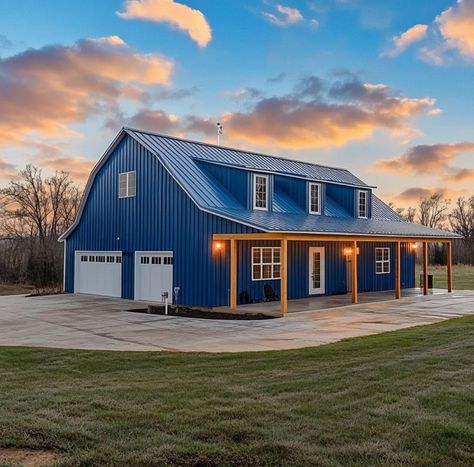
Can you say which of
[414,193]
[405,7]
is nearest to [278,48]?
[405,7]

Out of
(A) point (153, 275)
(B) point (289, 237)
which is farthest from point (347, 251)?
(A) point (153, 275)

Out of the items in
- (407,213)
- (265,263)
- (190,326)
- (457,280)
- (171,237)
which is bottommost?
(190,326)

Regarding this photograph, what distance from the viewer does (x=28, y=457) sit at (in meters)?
4.11

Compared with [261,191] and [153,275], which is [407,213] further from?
[153,275]

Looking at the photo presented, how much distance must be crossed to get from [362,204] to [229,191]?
8.85 metres

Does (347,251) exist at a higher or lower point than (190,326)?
higher

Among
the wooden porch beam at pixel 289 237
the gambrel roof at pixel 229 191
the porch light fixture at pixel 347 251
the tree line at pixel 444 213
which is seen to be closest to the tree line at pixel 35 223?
the gambrel roof at pixel 229 191

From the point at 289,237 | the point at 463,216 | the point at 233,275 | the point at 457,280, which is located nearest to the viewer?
the point at 289,237

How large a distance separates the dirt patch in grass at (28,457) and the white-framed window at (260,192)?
15290mm

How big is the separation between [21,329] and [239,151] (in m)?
13.4

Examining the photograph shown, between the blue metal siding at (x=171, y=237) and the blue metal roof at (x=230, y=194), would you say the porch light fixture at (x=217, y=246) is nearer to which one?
the blue metal siding at (x=171, y=237)

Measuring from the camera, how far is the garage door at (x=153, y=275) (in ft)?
61.3

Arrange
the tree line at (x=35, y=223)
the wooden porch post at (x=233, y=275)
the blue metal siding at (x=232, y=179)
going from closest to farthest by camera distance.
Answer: the wooden porch post at (x=233, y=275) → the blue metal siding at (x=232, y=179) → the tree line at (x=35, y=223)

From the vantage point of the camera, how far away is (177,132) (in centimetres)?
3219
